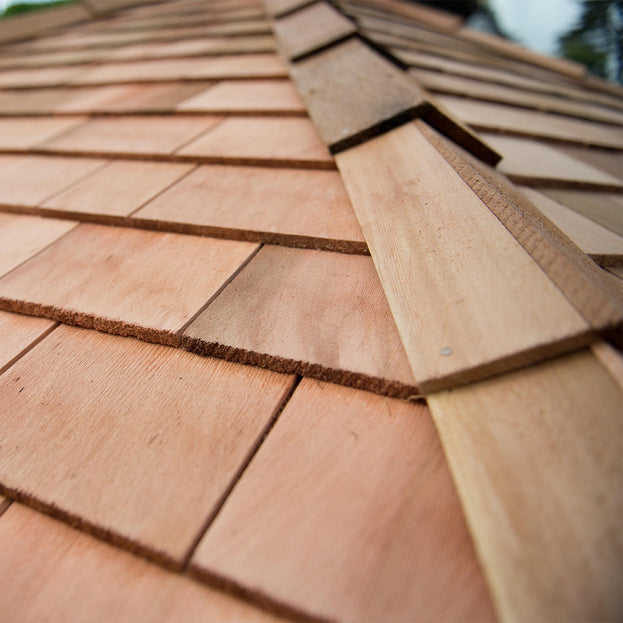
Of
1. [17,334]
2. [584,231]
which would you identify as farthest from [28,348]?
[584,231]

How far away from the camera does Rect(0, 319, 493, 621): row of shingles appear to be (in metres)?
0.51

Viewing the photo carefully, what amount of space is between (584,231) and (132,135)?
1669 millimetres

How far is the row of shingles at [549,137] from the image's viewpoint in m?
1.09

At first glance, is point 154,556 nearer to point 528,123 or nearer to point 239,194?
point 239,194

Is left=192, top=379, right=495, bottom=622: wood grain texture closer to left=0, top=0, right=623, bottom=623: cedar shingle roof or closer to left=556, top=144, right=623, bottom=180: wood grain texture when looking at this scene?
left=0, top=0, right=623, bottom=623: cedar shingle roof

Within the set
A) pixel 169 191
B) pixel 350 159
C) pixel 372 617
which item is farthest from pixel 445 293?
pixel 169 191

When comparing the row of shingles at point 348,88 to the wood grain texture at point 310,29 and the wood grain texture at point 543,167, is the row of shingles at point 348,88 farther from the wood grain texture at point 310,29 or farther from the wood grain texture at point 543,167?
the wood grain texture at point 543,167

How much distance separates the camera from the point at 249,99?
5.72ft

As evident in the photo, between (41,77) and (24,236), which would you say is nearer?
(24,236)

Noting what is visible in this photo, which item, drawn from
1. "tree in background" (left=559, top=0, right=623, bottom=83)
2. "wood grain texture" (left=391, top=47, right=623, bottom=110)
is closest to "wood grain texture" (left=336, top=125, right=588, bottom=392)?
"wood grain texture" (left=391, top=47, right=623, bottom=110)

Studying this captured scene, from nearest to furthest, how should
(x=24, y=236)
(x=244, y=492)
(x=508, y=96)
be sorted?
(x=244, y=492)
(x=24, y=236)
(x=508, y=96)

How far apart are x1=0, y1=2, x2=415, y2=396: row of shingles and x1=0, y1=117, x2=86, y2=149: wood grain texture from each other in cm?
70

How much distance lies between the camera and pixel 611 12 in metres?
5.62

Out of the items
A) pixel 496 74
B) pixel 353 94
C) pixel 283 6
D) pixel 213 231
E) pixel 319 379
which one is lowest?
pixel 319 379
